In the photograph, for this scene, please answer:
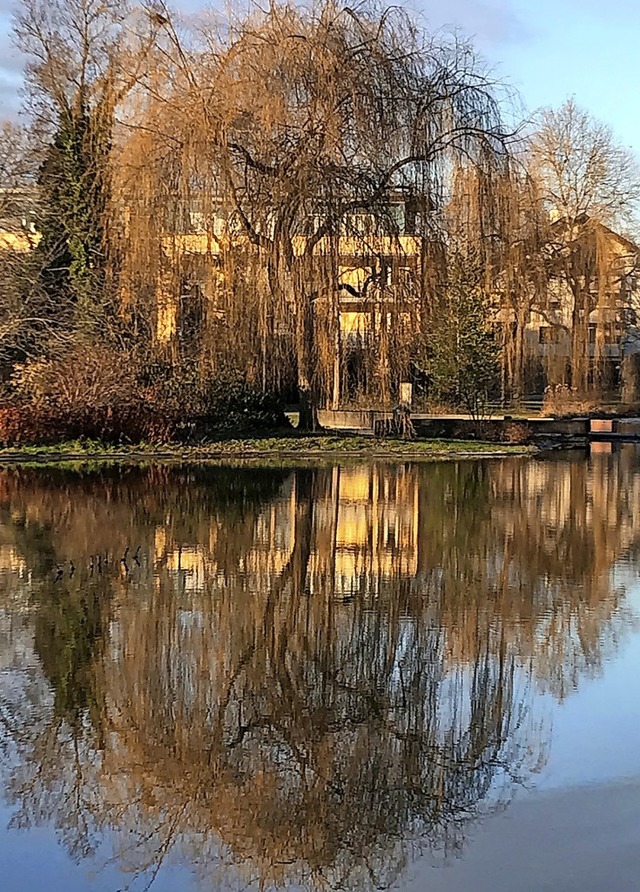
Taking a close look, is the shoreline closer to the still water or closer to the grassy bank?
the grassy bank

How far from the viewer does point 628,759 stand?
623 centimetres

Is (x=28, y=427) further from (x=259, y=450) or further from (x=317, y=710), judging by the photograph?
(x=317, y=710)

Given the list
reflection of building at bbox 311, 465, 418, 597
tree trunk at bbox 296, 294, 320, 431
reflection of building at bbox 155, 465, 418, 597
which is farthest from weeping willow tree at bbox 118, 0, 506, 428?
reflection of building at bbox 155, 465, 418, 597

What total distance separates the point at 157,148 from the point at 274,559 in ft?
47.7

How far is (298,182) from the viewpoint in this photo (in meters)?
23.5

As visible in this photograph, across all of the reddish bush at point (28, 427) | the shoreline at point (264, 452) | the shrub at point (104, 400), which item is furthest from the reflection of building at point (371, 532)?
the reddish bush at point (28, 427)

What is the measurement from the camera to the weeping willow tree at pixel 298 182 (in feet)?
77.4

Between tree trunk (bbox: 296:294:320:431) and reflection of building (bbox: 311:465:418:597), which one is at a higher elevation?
tree trunk (bbox: 296:294:320:431)

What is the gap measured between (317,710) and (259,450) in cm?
1889

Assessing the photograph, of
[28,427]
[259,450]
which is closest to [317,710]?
[259,450]

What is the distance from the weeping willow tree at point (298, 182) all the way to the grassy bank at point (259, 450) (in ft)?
5.53

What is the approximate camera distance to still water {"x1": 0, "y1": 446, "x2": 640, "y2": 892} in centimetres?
511

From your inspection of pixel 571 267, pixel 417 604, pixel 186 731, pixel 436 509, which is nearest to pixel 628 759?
pixel 186 731

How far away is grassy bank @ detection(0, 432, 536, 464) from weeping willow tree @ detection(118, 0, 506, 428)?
1686 mm
